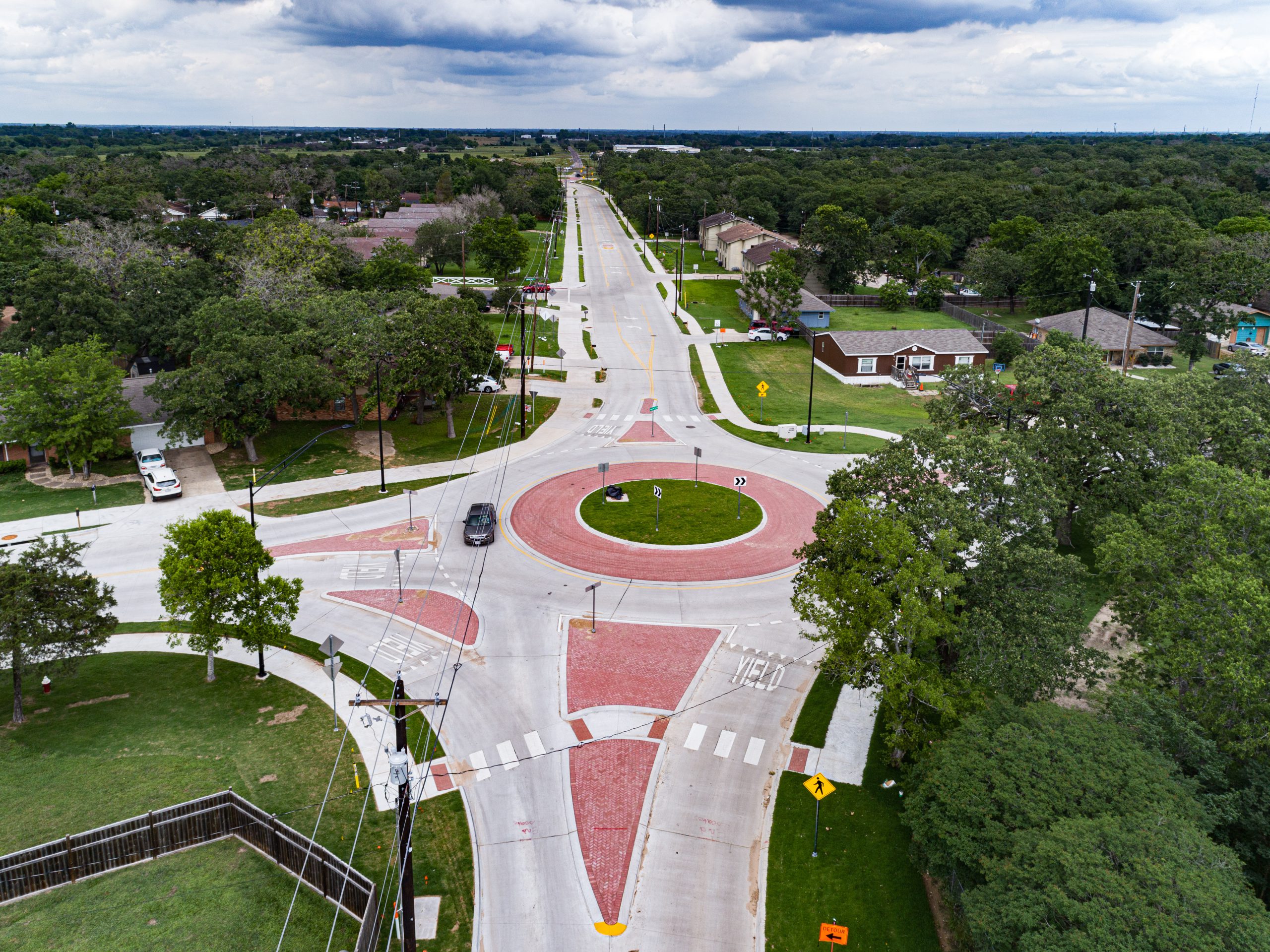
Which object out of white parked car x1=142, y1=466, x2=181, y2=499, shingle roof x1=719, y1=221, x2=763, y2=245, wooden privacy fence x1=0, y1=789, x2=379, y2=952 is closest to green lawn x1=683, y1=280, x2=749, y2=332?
shingle roof x1=719, y1=221, x2=763, y2=245

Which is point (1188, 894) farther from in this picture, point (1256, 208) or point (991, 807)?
point (1256, 208)

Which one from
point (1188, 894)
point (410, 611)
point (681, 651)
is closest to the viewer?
point (1188, 894)

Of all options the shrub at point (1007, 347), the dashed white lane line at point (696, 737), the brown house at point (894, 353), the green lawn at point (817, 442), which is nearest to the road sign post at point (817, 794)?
the dashed white lane line at point (696, 737)

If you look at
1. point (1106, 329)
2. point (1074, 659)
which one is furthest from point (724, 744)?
point (1106, 329)

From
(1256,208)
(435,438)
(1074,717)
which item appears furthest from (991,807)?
(1256,208)

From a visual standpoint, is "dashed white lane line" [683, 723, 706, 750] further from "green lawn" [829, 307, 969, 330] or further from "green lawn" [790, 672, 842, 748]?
"green lawn" [829, 307, 969, 330]
